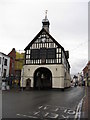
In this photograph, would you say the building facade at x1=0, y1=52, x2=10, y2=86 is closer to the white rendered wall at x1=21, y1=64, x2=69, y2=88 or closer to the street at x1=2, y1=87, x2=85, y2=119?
the white rendered wall at x1=21, y1=64, x2=69, y2=88

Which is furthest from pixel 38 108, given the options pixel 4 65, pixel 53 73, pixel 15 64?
pixel 15 64

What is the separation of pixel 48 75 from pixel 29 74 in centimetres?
580

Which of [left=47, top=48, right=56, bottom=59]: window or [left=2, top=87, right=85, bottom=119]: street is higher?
[left=47, top=48, right=56, bottom=59]: window

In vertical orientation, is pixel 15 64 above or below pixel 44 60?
below

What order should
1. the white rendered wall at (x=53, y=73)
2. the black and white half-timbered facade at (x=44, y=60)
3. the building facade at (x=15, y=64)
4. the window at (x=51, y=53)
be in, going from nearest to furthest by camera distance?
the white rendered wall at (x=53, y=73)
the black and white half-timbered facade at (x=44, y=60)
the window at (x=51, y=53)
the building facade at (x=15, y=64)

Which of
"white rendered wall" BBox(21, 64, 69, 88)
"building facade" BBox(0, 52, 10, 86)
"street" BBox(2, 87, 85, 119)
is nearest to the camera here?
"street" BBox(2, 87, 85, 119)

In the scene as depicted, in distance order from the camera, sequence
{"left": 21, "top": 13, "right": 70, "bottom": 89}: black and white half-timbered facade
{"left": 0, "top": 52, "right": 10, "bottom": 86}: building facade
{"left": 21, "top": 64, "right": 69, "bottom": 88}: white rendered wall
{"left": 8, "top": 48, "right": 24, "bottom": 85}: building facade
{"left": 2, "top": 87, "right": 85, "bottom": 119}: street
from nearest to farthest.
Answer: {"left": 2, "top": 87, "right": 85, "bottom": 119}: street → {"left": 21, "top": 64, "right": 69, "bottom": 88}: white rendered wall → {"left": 21, "top": 13, "right": 70, "bottom": 89}: black and white half-timbered facade → {"left": 0, "top": 52, "right": 10, "bottom": 86}: building facade → {"left": 8, "top": 48, "right": 24, "bottom": 85}: building facade

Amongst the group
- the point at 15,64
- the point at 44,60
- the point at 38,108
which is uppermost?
the point at 44,60

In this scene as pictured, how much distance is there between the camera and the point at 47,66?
3203 cm

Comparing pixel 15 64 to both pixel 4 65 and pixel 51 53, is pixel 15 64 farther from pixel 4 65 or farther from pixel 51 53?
pixel 51 53

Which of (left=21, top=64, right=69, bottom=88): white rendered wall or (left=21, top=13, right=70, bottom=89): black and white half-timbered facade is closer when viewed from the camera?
(left=21, top=64, right=69, bottom=88): white rendered wall

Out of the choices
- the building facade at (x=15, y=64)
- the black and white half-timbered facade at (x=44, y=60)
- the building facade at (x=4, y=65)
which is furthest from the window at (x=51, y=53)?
the building facade at (x=15, y=64)

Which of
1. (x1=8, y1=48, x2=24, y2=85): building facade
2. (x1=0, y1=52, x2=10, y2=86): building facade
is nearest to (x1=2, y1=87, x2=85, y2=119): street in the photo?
(x1=0, y1=52, x2=10, y2=86): building facade

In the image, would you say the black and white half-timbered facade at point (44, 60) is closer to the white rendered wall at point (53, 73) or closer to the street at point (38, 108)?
the white rendered wall at point (53, 73)
